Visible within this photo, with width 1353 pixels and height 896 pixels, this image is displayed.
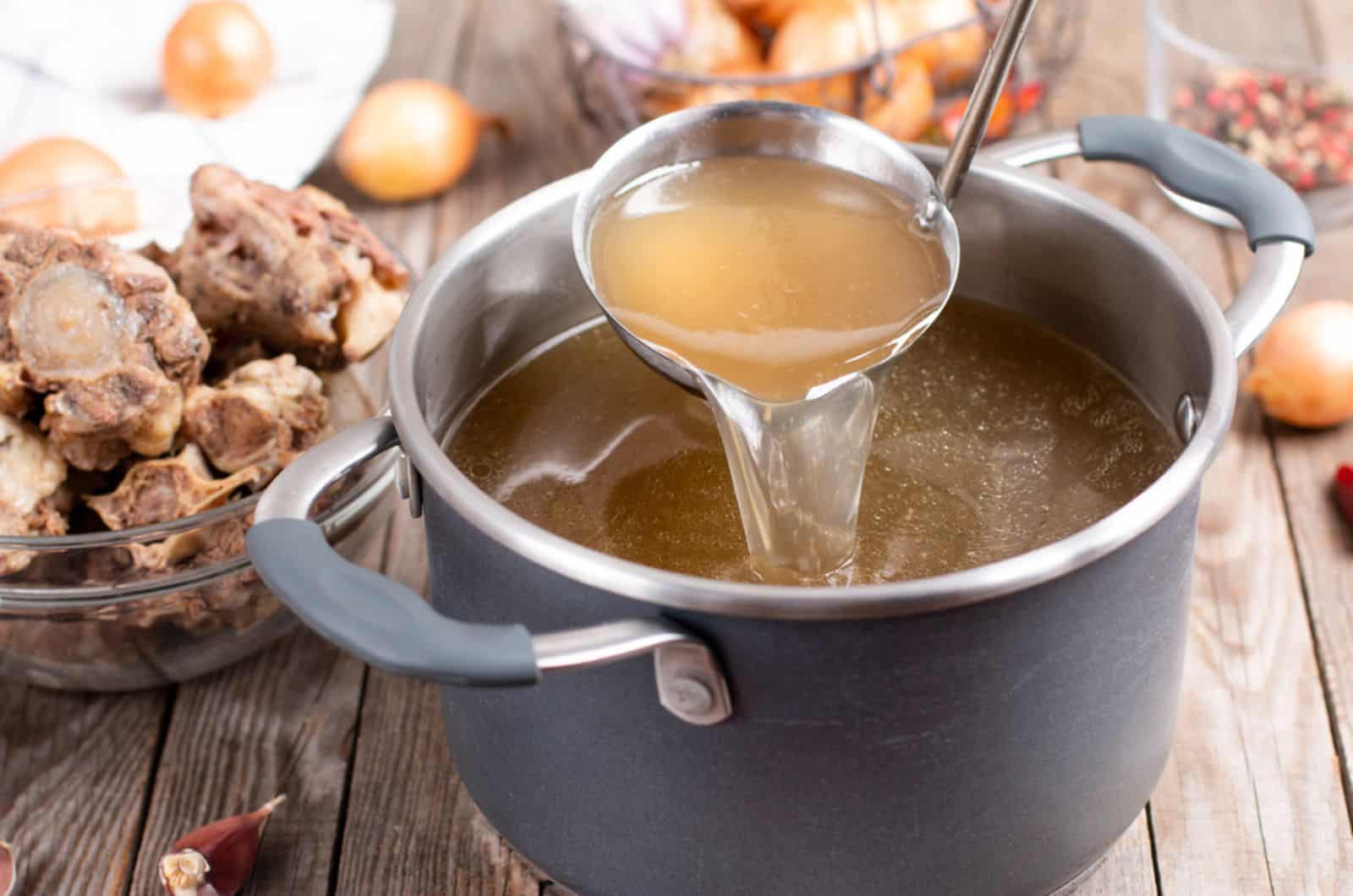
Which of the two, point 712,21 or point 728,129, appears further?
point 712,21

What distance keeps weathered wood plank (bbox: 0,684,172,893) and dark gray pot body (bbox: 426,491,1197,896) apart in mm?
342

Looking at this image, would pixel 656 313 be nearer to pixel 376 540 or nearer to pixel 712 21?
pixel 376 540

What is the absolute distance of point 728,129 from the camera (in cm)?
125

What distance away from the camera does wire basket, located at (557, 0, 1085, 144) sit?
1.78 meters

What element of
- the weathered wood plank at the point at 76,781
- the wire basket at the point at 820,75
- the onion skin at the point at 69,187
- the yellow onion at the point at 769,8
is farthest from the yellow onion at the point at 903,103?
the weathered wood plank at the point at 76,781

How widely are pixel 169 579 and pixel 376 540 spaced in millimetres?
307

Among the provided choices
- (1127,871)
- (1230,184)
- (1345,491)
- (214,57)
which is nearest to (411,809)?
(1127,871)

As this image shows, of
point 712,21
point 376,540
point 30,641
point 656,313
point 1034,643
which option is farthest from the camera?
point 712,21

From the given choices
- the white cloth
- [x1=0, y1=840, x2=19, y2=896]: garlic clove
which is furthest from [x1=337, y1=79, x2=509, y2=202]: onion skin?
[x1=0, y1=840, x2=19, y2=896]: garlic clove

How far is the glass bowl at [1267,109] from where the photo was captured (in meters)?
1.85

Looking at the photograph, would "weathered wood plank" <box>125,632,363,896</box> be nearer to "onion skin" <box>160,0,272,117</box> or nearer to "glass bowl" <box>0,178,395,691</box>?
"glass bowl" <box>0,178,395,691</box>

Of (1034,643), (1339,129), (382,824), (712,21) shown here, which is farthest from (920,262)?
(1339,129)

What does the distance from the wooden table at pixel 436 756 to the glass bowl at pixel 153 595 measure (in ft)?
0.15

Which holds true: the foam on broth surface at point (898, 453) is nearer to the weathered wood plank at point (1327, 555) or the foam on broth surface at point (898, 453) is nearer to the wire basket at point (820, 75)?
the weathered wood plank at point (1327, 555)
